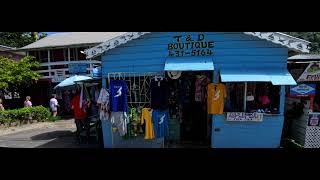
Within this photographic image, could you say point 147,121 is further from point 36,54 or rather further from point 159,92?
point 36,54

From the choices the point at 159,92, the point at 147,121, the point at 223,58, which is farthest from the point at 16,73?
the point at 223,58

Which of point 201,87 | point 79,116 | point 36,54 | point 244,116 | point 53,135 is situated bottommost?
point 53,135

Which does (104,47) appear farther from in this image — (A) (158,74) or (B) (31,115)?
(B) (31,115)

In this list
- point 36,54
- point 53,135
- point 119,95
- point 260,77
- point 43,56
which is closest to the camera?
point 260,77

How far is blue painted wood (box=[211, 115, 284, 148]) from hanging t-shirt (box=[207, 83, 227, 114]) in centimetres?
20

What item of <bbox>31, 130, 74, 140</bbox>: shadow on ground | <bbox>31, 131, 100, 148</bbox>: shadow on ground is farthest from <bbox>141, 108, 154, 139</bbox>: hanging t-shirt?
<bbox>31, 130, 74, 140</bbox>: shadow on ground

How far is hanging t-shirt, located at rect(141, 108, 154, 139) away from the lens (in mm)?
7242

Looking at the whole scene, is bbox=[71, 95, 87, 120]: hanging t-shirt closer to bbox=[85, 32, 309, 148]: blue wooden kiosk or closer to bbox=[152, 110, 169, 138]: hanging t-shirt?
bbox=[85, 32, 309, 148]: blue wooden kiosk

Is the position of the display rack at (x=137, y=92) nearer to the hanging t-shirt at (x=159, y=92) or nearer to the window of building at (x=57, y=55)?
the hanging t-shirt at (x=159, y=92)

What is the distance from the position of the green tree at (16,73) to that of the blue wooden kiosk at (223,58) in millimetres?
11196

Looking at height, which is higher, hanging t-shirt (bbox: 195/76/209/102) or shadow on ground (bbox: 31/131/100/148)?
hanging t-shirt (bbox: 195/76/209/102)

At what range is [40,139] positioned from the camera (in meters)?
10.1

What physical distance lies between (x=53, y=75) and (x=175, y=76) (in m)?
14.2

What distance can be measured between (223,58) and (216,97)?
3.45 ft
